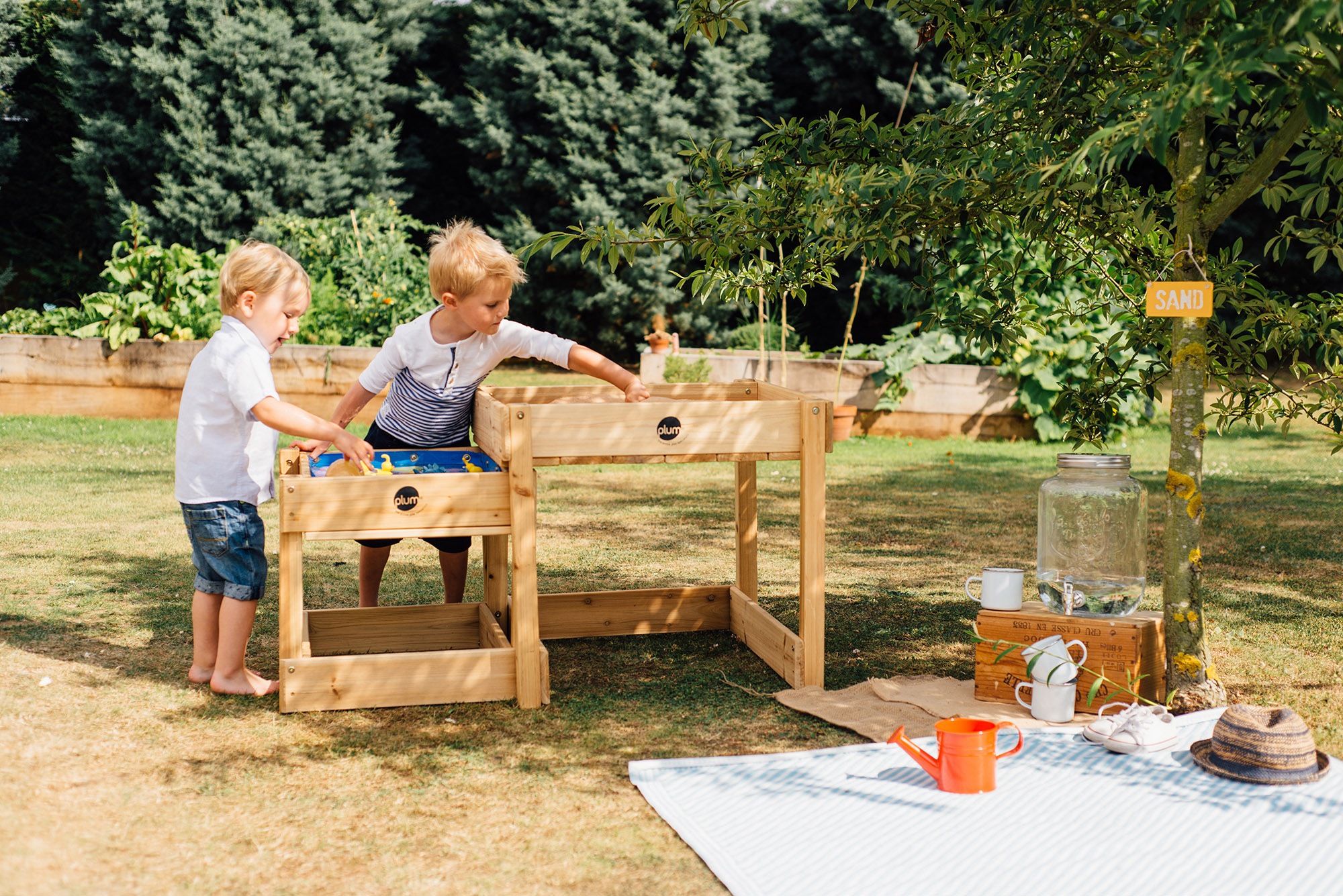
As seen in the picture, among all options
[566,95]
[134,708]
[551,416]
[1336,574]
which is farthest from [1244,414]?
[566,95]

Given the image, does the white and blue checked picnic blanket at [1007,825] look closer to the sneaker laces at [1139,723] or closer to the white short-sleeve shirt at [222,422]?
the sneaker laces at [1139,723]

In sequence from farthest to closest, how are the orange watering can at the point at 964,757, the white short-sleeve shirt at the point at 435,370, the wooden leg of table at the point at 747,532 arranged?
the wooden leg of table at the point at 747,532, the white short-sleeve shirt at the point at 435,370, the orange watering can at the point at 964,757

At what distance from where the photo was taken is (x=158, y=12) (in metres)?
15.2

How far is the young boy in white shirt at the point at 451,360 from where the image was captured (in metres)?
4.11

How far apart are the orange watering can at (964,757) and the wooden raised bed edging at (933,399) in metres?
7.47

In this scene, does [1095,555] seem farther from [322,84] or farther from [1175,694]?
[322,84]

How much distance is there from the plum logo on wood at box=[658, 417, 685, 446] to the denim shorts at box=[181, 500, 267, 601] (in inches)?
51.5

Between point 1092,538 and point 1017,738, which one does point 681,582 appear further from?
point 1017,738

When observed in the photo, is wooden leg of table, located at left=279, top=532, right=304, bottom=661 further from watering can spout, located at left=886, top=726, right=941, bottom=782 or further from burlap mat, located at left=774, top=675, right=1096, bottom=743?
watering can spout, located at left=886, top=726, right=941, bottom=782

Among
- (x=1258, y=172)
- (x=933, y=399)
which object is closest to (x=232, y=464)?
(x=1258, y=172)

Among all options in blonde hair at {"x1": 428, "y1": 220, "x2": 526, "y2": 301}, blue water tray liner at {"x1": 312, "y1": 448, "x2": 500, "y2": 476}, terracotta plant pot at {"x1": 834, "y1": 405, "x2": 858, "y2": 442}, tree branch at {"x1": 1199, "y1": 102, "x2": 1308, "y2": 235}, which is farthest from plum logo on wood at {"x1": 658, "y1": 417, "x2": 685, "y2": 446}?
terracotta plant pot at {"x1": 834, "y1": 405, "x2": 858, "y2": 442}

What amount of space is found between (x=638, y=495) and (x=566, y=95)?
8950mm

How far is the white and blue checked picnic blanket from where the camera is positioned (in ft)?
8.48

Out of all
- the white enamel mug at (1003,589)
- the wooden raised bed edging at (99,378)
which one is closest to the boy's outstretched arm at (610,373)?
the white enamel mug at (1003,589)
